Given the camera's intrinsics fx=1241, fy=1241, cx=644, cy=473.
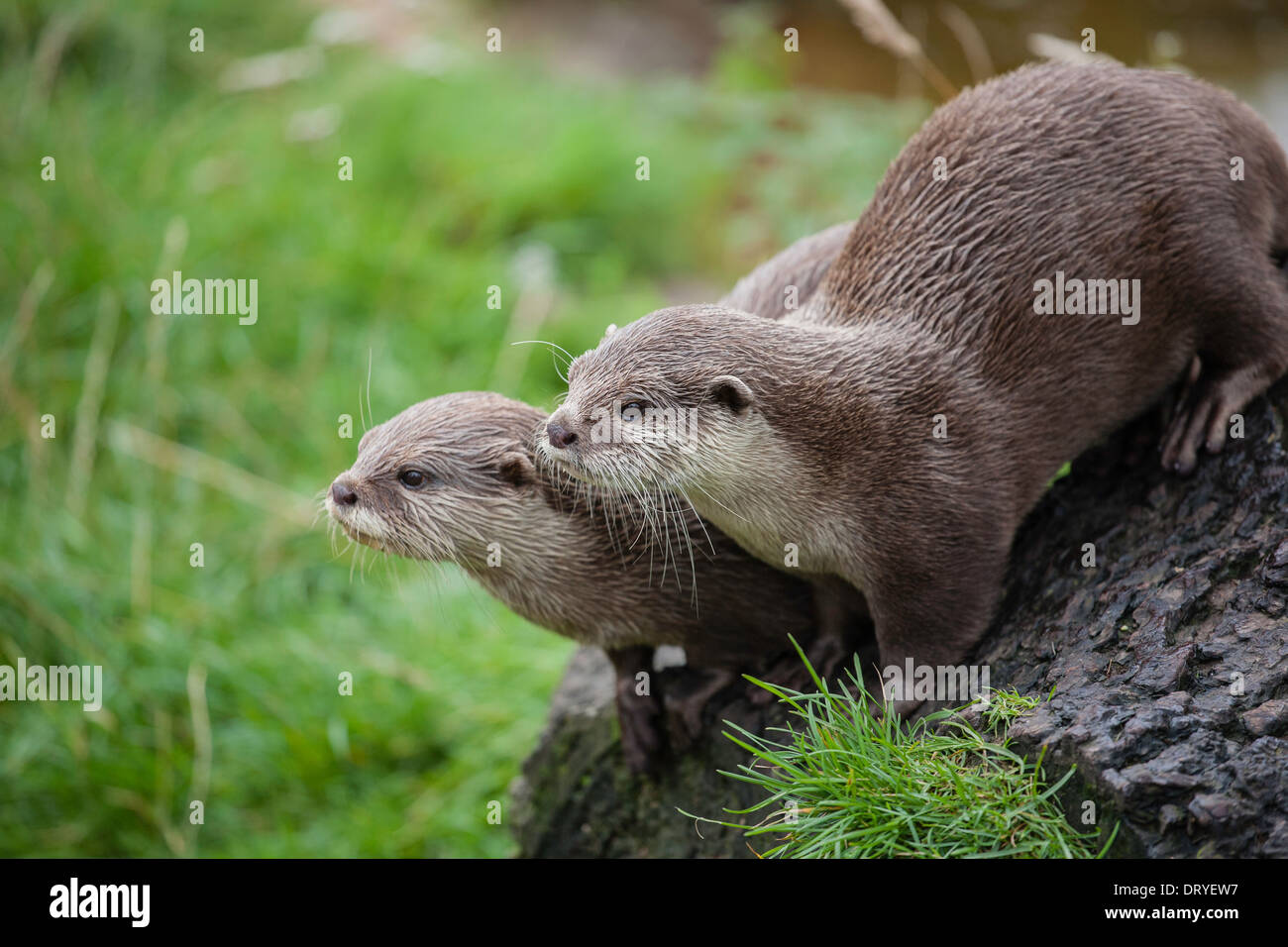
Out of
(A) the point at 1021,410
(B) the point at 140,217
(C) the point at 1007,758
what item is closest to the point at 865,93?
(B) the point at 140,217

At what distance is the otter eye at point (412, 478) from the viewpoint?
2.84m

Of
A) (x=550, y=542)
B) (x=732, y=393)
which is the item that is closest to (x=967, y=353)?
(x=732, y=393)

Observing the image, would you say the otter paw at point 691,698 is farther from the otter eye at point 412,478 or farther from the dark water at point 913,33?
the dark water at point 913,33

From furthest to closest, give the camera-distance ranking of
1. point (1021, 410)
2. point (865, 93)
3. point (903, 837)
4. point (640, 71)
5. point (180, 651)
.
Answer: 1. point (640, 71)
2. point (865, 93)
3. point (180, 651)
4. point (1021, 410)
5. point (903, 837)

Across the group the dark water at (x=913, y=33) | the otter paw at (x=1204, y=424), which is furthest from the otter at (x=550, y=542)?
the dark water at (x=913, y=33)

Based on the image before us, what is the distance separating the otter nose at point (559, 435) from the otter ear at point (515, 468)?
1.27ft

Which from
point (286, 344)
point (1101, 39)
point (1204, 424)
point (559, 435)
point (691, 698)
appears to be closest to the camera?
point (559, 435)

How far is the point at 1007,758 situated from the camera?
236cm

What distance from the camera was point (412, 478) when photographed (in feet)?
9.30

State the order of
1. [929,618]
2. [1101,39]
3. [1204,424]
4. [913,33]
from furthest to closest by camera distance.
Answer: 1. [913,33]
2. [1101,39]
3. [1204,424]
4. [929,618]

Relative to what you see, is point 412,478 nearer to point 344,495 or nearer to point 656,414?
point 344,495

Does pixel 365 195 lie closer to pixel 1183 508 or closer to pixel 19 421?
pixel 19 421

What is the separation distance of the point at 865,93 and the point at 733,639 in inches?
267

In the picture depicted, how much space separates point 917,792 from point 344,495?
1.39 metres
